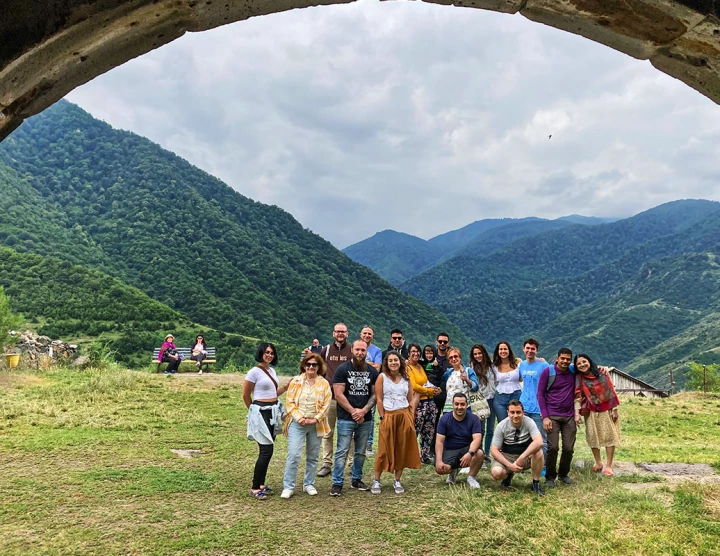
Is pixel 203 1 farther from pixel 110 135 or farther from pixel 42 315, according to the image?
pixel 110 135

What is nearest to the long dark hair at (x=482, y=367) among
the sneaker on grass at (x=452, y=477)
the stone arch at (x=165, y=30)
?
the sneaker on grass at (x=452, y=477)

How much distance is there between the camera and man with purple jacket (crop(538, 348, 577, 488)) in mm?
6254

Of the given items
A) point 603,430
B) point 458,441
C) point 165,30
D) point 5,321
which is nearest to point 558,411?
point 603,430

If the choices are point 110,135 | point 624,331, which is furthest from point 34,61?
point 110,135

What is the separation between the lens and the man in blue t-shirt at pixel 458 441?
19.6ft

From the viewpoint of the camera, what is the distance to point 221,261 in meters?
50.4

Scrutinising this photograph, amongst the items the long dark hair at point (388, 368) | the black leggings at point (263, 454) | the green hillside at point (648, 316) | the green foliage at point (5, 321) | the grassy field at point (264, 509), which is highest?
the green hillside at point (648, 316)

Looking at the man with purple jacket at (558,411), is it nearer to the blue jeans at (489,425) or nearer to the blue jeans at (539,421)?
the blue jeans at (539,421)

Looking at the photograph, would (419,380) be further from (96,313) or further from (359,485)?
(96,313)

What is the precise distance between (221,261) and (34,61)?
49.5 meters

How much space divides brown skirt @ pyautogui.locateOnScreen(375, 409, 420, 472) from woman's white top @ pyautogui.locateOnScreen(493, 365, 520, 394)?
1.44 m

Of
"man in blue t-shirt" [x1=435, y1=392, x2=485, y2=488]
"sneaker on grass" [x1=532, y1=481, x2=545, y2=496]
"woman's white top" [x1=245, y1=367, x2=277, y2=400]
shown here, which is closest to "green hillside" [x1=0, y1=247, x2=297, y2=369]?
"woman's white top" [x1=245, y1=367, x2=277, y2=400]

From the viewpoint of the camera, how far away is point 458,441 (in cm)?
608

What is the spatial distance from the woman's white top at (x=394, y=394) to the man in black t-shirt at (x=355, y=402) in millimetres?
142
